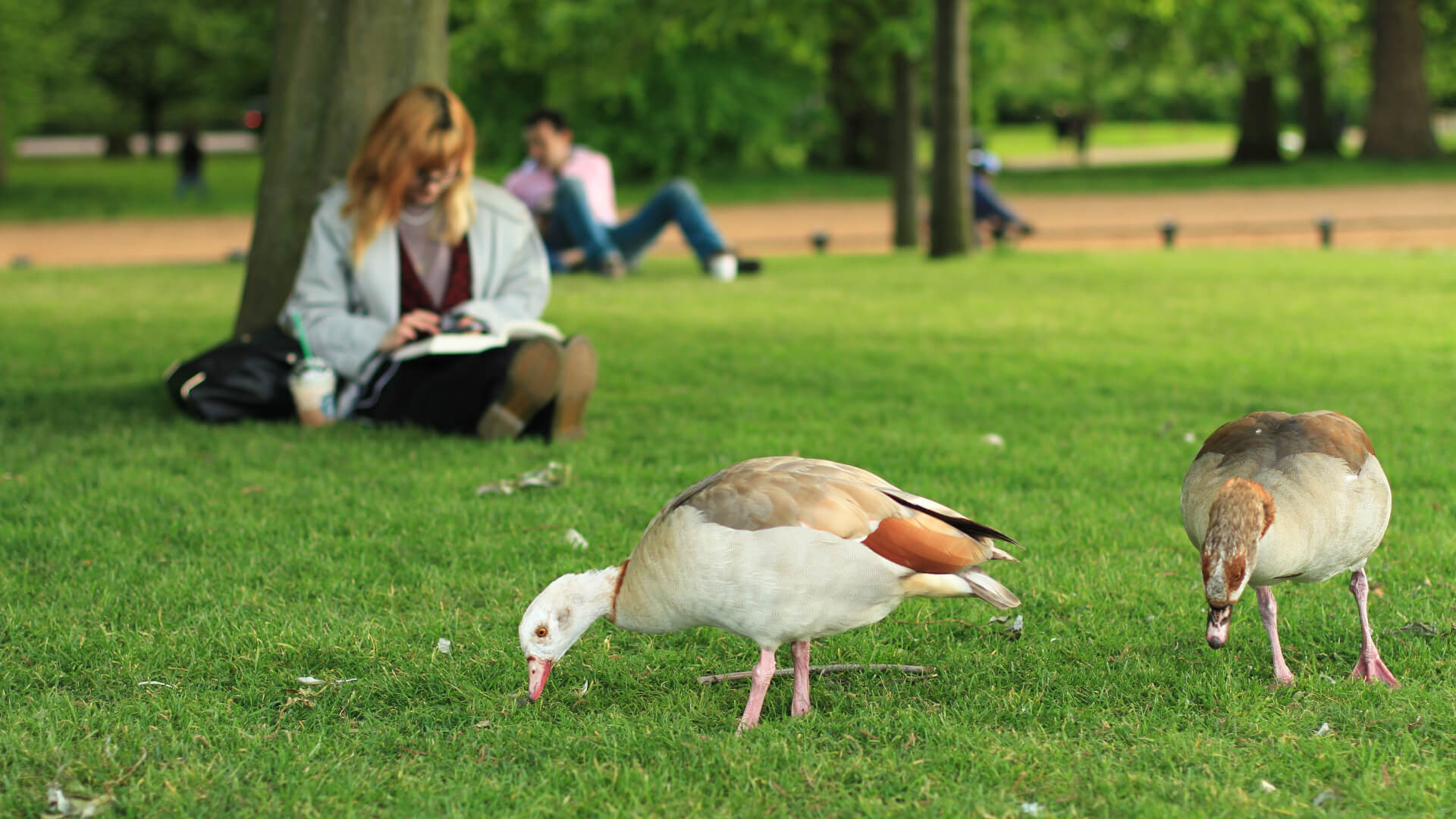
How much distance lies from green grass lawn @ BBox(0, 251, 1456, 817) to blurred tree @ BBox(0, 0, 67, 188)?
3500 cm

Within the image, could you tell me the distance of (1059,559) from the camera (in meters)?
5.06

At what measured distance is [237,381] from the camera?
7.64m

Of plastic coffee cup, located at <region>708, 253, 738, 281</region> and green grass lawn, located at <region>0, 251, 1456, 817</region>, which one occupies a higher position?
green grass lawn, located at <region>0, 251, 1456, 817</region>

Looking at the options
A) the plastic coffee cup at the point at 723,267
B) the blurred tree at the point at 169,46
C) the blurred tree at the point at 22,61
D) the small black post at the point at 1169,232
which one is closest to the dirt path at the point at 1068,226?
the small black post at the point at 1169,232

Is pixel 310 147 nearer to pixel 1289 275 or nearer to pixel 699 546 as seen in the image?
pixel 699 546

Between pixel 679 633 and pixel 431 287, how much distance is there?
11.8 ft

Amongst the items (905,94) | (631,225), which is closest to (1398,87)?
(905,94)

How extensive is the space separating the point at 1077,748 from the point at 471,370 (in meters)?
4.40

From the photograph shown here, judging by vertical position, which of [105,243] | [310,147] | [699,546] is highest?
[310,147]

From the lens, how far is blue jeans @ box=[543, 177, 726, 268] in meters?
15.1

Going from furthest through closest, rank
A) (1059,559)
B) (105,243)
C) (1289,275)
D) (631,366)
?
(105,243) → (1289,275) → (631,366) → (1059,559)

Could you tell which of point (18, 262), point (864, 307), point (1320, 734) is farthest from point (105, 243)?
point (1320, 734)

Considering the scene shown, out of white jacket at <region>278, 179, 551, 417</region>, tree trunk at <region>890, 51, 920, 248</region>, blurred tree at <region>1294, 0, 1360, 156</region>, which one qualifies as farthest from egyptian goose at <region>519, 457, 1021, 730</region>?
blurred tree at <region>1294, 0, 1360, 156</region>

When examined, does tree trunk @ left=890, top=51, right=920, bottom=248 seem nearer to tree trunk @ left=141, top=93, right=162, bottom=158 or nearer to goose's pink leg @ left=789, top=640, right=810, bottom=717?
goose's pink leg @ left=789, top=640, right=810, bottom=717
